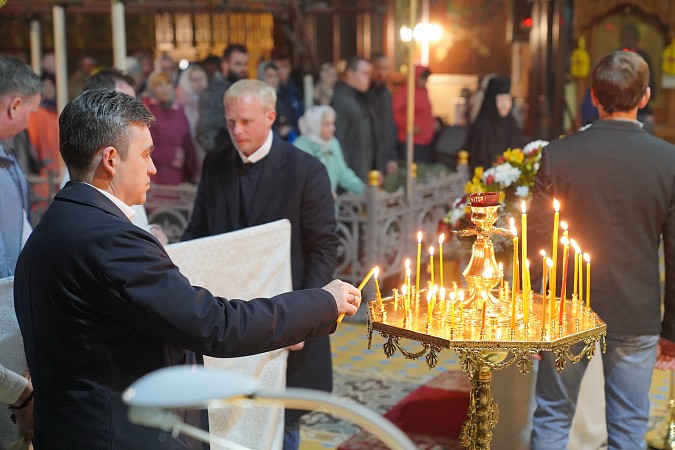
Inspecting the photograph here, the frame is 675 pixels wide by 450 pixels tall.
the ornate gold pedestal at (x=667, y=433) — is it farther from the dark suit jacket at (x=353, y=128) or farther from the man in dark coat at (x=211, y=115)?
the dark suit jacket at (x=353, y=128)

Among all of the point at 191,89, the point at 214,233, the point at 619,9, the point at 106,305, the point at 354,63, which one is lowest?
the point at 214,233

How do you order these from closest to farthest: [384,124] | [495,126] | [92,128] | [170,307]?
[170,307]
[92,128]
[384,124]
[495,126]

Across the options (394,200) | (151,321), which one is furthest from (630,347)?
(394,200)

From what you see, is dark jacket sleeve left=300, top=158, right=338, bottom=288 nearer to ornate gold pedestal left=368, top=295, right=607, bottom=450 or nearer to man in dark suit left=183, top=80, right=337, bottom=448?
man in dark suit left=183, top=80, right=337, bottom=448

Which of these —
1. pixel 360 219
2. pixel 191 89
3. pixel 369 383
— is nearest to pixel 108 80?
pixel 369 383

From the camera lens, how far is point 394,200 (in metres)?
7.63

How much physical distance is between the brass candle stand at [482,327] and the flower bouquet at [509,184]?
1431 mm

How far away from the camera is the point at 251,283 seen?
3.55 meters

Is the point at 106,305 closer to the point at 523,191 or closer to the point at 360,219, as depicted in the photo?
the point at 523,191

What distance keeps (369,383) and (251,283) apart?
220 cm

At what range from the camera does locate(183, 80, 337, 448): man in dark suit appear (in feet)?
12.5

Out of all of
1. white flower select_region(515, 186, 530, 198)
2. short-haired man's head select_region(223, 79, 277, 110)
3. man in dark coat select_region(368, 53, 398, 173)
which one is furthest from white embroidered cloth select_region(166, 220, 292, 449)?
man in dark coat select_region(368, 53, 398, 173)

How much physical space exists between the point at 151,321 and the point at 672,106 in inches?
512

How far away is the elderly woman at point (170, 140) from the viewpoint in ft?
25.7
